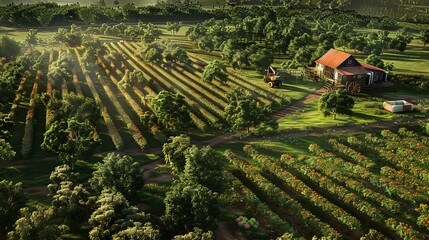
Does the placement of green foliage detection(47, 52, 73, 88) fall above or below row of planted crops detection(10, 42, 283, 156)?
above

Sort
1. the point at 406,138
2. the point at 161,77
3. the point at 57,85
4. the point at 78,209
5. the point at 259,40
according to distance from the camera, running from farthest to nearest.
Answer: the point at 259,40 → the point at 161,77 → the point at 57,85 → the point at 406,138 → the point at 78,209

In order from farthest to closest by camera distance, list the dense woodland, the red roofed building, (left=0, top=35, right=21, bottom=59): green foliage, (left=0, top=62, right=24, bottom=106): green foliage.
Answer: (left=0, top=35, right=21, bottom=59): green foliage → the red roofed building → (left=0, top=62, right=24, bottom=106): green foliage → the dense woodland

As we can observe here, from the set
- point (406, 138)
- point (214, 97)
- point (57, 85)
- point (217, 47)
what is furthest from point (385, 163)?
point (217, 47)

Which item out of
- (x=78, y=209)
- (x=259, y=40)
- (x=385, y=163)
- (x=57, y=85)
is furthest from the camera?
(x=259, y=40)

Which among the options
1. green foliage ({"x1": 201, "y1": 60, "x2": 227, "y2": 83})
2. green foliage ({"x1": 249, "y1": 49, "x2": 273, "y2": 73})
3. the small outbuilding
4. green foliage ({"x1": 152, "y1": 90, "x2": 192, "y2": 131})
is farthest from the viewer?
green foliage ({"x1": 249, "y1": 49, "x2": 273, "y2": 73})

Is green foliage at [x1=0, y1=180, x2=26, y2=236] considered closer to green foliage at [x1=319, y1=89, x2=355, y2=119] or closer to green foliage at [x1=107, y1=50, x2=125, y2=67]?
green foliage at [x1=319, y1=89, x2=355, y2=119]

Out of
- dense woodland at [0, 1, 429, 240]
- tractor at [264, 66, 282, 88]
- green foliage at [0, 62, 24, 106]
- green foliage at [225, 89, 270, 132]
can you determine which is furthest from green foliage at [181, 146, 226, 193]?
tractor at [264, 66, 282, 88]

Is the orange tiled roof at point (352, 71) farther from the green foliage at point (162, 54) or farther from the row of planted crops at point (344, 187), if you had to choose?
the green foliage at point (162, 54)

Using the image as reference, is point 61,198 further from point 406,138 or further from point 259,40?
point 259,40

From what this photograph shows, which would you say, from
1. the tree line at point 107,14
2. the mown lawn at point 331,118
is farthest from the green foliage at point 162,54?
the tree line at point 107,14
